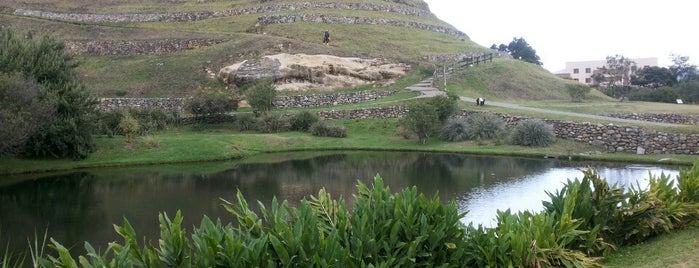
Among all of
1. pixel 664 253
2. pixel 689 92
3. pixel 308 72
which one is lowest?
pixel 664 253

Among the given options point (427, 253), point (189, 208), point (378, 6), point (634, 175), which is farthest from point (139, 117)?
point (378, 6)

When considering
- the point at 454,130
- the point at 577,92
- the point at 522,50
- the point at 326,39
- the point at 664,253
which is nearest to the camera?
the point at 664,253

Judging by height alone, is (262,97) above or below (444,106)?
above

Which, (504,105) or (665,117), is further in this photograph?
(504,105)

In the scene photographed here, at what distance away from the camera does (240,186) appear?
23406mm

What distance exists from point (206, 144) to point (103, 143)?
6.23 m

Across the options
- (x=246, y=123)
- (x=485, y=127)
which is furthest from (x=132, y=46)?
(x=485, y=127)

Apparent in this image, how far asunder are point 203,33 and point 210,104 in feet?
74.2

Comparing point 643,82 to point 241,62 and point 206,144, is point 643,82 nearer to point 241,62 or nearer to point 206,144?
point 241,62

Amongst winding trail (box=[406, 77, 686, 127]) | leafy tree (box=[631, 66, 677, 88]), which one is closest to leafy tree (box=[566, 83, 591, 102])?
winding trail (box=[406, 77, 686, 127])

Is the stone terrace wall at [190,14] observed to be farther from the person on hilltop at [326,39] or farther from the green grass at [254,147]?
the green grass at [254,147]

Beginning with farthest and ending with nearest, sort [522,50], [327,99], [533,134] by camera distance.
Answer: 1. [522,50]
2. [327,99]
3. [533,134]

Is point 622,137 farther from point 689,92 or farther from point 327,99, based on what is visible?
point 689,92

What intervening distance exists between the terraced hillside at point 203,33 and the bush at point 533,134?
921 inches
